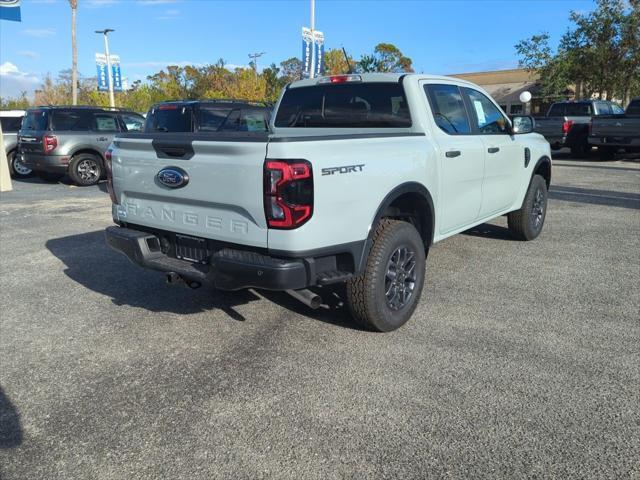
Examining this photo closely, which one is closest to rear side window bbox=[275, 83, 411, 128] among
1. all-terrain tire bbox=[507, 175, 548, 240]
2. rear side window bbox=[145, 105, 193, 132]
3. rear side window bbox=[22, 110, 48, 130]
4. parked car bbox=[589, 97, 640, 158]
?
all-terrain tire bbox=[507, 175, 548, 240]

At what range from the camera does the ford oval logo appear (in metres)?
3.48

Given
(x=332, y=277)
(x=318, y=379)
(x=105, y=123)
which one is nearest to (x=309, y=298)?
(x=332, y=277)

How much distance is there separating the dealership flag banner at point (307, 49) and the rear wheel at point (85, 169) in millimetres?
9575

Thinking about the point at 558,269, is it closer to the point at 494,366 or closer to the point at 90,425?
the point at 494,366

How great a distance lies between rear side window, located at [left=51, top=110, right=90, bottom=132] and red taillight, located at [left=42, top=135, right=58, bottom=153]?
0.23 m

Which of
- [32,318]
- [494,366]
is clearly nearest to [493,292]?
[494,366]

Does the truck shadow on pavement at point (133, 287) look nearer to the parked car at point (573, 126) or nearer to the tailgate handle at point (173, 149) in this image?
the tailgate handle at point (173, 149)

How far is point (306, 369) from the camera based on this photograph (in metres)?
3.43

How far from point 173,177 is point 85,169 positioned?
9834 millimetres

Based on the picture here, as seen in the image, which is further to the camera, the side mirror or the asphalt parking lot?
the side mirror

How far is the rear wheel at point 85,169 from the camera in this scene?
1199 centimetres

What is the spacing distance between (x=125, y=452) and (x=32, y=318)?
2238 millimetres

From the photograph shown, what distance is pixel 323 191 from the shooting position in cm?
311

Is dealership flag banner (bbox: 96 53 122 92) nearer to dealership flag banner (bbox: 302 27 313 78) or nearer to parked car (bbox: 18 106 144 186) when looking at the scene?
dealership flag banner (bbox: 302 27 313 78)
